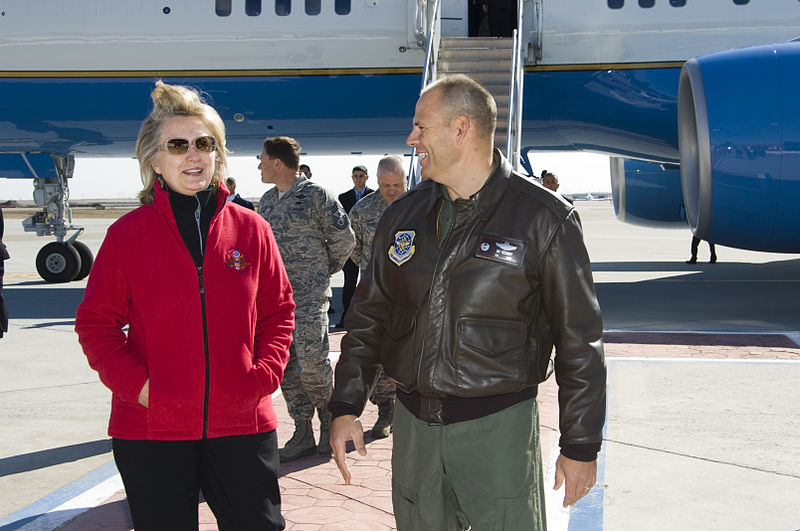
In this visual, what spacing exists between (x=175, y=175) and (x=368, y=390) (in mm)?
818

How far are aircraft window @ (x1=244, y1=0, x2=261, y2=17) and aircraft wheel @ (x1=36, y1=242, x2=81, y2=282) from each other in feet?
15.6

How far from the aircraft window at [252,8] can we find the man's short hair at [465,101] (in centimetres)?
860

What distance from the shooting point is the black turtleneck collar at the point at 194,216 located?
232 cm

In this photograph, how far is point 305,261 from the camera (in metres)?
4.39

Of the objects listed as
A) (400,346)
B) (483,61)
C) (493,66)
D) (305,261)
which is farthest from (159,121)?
(483,61)

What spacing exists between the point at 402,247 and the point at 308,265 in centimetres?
216

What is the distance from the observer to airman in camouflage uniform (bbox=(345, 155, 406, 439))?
4805mm

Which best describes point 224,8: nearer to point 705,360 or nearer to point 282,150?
point 282,150

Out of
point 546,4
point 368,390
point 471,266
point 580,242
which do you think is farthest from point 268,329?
point 546,4

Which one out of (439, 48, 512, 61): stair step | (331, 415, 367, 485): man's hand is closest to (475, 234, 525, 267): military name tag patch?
(331, 415, 367, 485): man's hand

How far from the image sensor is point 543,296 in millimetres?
2189

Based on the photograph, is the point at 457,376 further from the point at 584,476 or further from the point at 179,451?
the point at 179,451

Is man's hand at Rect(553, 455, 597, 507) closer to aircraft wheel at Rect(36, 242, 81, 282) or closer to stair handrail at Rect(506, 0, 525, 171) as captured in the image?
stair handrail at Rect(506, 0, 525, 171)

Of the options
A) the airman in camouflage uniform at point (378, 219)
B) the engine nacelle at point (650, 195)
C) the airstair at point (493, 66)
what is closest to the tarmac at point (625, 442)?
the airman in camouflage uniform at point (378, 219)
